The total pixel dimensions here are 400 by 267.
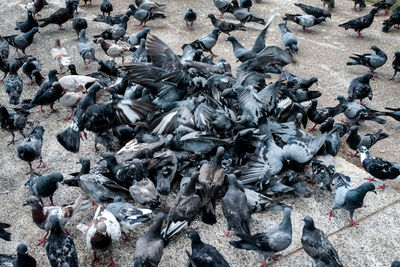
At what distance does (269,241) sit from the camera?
4.18 m

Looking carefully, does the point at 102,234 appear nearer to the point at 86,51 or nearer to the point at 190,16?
the point at 86,51

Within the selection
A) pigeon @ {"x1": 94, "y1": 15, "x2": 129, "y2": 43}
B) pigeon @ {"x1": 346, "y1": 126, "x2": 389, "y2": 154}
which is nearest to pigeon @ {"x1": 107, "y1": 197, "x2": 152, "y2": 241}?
pigeon @ {"x1": 346, "y1": 126, "x2": 389, "y2": 154}

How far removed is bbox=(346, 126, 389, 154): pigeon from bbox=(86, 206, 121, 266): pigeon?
3753 millimetres

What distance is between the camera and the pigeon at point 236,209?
449 cm

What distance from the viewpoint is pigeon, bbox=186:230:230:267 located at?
4.00 metres

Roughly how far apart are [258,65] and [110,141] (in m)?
2.82

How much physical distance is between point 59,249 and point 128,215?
30.1 inches

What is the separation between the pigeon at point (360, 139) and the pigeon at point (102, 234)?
3753mm

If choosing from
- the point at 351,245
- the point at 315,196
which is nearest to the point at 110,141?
the point at 315,196

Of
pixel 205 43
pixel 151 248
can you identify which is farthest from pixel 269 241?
pixel 205 43

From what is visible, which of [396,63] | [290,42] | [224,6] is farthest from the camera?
[224,6]

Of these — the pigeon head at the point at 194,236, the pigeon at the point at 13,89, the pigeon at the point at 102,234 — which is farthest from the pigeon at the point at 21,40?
the pigeon head at the point at 194,236

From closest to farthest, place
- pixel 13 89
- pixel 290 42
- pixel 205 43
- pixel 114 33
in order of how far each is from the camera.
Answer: pixel 13 89 → pixel 205 43 → pixel 290 42 → pixel 114 33

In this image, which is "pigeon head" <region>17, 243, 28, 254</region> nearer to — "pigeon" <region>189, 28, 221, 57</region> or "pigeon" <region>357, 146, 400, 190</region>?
"pigeon" <region>357, 146, 400, 190</region>
